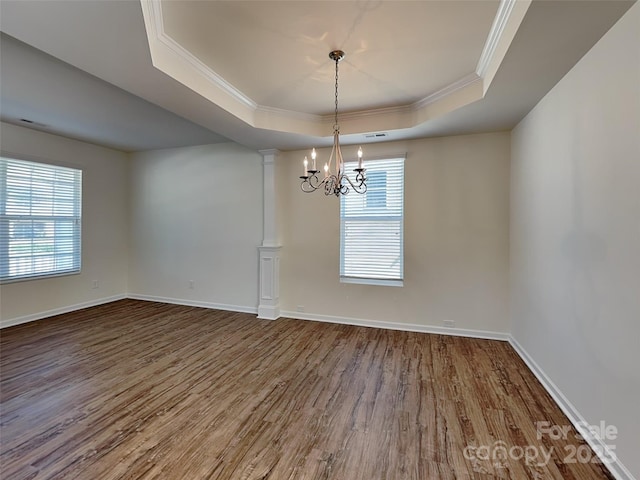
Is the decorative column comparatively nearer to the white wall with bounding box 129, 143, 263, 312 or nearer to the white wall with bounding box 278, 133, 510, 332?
the white wall with bounding box 129, 143, 263, 312

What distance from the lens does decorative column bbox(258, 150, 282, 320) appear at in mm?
4605

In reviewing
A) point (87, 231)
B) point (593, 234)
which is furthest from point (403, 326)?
point (87, 231)

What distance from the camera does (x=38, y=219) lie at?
4.57 meters

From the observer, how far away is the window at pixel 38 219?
4.22m

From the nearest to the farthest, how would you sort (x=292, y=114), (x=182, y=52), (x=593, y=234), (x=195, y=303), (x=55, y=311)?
(x=593, y=234) → (x=182, y=52) → (x=292, y=114) → (x=55, y=311) → (x=195, y=303)

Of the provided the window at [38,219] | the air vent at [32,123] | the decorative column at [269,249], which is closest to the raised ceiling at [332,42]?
the decorative column at [269,249]

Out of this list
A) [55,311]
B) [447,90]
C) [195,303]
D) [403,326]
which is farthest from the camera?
[195,303]

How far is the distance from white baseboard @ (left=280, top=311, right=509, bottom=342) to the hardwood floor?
5.2 inches

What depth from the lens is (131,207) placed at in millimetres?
5797

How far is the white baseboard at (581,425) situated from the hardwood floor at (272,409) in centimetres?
6

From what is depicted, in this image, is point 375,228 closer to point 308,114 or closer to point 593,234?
point 308,114

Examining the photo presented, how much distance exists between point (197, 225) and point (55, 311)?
2.52 metres

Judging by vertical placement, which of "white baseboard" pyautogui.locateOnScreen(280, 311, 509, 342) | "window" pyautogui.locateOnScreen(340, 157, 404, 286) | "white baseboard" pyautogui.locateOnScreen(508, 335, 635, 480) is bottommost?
"white baseboard" pyautogui.locateOnScreen(508, 335, 635, 480)

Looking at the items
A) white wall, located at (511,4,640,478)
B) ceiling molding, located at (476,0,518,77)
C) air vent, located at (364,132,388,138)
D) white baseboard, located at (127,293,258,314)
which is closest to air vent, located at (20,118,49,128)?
white baseboard, located at (127,293,258,314)
